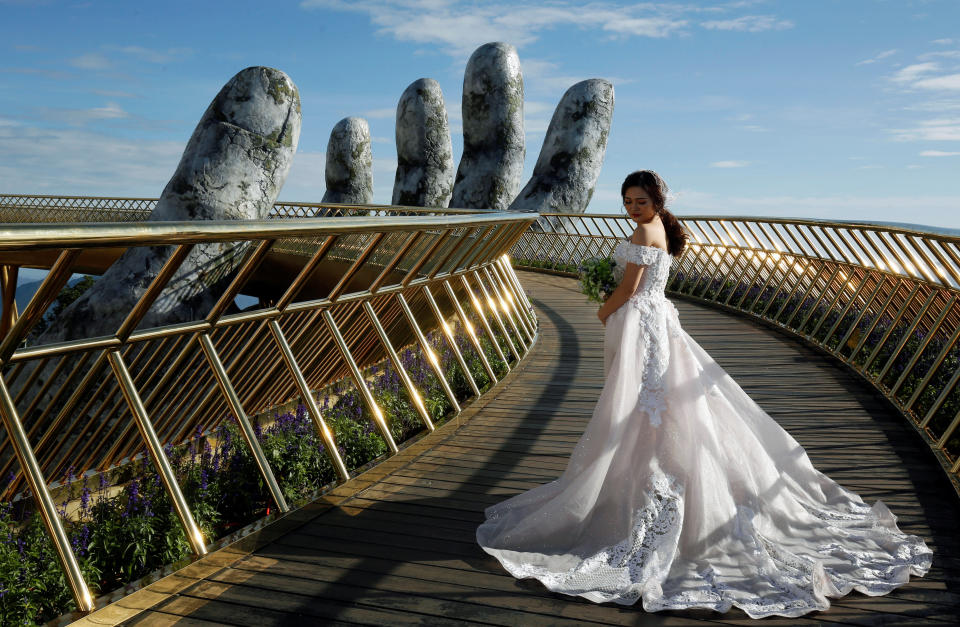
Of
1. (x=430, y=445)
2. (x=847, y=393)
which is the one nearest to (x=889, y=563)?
(x=430, y=445)

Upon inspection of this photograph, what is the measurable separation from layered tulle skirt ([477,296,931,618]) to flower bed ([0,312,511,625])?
1494 mm

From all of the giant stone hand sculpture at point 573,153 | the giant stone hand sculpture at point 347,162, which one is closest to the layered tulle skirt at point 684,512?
the giant stone hand sculpture at point 573,153

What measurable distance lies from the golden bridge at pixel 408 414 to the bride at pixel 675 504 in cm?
13

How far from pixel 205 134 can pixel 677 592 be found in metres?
14.3

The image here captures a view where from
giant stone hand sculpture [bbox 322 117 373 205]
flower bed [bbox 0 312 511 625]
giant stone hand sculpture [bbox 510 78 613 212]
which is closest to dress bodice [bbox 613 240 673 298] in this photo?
flower bed [bbox 0 312 511 625]

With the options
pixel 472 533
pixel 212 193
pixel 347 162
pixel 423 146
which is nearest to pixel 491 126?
pixel 423 146

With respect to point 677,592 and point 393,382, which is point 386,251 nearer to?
point 393,382

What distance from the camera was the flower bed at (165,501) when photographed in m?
3.59

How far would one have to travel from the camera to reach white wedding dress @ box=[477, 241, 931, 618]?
3.39 m

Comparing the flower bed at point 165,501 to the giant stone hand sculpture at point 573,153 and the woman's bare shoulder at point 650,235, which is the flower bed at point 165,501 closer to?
the woman's bare shoulder at point 650,235

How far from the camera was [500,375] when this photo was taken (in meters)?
8.01

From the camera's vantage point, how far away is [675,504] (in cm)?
364

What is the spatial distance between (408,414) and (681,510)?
3.13m

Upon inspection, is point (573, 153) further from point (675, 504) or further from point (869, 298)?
point (675, 504)
